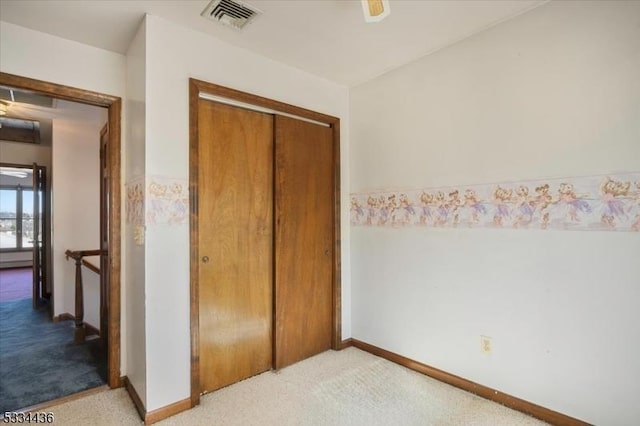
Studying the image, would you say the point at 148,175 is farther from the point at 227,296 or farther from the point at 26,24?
the point at 26,24

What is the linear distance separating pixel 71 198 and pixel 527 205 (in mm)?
4705

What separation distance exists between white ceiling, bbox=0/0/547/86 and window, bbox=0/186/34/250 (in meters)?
8.60

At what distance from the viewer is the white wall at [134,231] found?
79.1 inches

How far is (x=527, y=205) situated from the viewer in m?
1.97

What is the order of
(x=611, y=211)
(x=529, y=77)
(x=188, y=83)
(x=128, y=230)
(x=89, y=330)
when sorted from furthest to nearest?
(x=89, y=330), (x=128, y=230), (x=188, y=83), (x=529, y=77), (x=611, y=211)

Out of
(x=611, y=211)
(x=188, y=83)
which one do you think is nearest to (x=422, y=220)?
(x=611, y=211)

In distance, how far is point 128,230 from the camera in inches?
90.1

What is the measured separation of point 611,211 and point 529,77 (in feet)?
2.88

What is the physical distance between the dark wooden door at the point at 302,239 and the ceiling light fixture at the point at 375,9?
4.27 ft

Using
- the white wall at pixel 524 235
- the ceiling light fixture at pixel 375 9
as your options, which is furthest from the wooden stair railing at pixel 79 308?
the ceiling light fixture at pixel 375 9

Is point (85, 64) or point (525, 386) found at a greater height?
point (85, 64)

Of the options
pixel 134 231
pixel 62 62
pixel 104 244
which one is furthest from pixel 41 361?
pixel 62 62

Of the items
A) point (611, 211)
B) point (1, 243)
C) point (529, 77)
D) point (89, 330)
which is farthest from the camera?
point (1, 243)

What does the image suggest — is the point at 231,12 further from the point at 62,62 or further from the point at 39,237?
the point at 39,237
